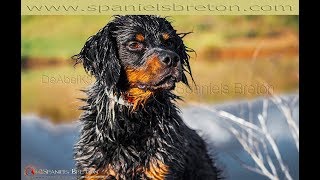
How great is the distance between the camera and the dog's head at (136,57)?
548 cm

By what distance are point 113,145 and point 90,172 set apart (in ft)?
1.09

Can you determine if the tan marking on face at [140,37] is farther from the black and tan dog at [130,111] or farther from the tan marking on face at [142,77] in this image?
the tan marking on face at [142,77]

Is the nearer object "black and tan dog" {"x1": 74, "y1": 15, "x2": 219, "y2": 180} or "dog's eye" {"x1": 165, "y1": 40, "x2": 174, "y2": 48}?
"black and tan dog" {"x1": 74, "y1": 15, "x2": 219, "y2": 180}

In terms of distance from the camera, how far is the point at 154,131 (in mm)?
5922

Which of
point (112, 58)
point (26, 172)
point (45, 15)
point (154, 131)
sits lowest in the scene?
point (26, 172)

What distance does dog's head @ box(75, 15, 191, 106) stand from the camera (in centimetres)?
548

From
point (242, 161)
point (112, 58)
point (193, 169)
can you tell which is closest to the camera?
point (112, 58)

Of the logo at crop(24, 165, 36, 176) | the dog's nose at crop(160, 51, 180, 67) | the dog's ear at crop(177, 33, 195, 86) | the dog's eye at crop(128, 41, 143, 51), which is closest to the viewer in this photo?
the dog's nose at crop(160, 51, 180, 67)

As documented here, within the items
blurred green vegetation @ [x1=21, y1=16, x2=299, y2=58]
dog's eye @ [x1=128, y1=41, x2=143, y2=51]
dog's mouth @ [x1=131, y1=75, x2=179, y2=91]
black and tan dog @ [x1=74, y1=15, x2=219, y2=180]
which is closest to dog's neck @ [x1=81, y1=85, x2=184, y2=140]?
black and tan dog @ [x1=74, y1=15, x2=219, y2=180]

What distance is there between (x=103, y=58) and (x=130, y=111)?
1.86ft

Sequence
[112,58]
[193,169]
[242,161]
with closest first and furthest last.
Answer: [112,58], [193,169], [242,161]

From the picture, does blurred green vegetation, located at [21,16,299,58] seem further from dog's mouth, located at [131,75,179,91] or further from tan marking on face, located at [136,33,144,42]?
dog's mouth, located at [131,75,179,91]

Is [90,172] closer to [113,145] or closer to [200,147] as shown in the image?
[113,145]

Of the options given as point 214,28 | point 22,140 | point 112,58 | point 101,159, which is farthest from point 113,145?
point 214,28
